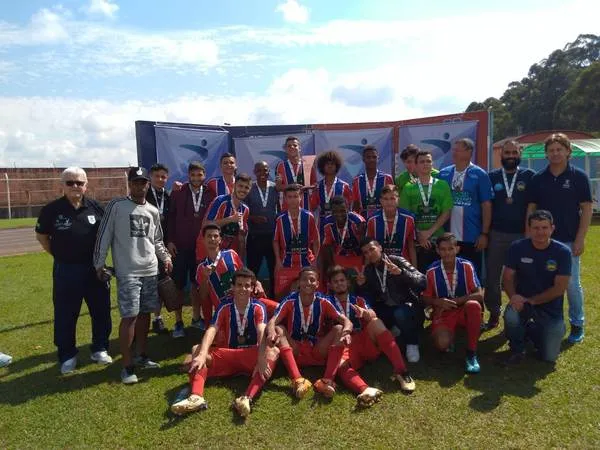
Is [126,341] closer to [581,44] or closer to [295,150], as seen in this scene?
[295,150]

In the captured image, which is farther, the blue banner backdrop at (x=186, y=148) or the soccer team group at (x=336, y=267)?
the blue banner backdrop at (x=186, y=148)

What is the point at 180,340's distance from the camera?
6.02m

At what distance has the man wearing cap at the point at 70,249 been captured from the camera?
4898 millimetres

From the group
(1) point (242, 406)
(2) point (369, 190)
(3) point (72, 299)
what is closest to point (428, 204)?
(2) point (369, 190)

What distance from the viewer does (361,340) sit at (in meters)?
4.91

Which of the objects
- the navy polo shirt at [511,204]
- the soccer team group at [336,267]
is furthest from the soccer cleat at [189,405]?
the navy polo shirt at [511,204]

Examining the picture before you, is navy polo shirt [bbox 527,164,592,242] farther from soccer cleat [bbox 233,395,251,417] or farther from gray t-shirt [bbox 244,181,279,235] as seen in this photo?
soccer cleat [bbox 233,395,251,417]

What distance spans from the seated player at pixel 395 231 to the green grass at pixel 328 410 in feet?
3.66

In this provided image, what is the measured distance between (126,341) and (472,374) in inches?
131

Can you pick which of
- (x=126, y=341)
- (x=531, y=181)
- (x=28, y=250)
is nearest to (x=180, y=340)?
(x=126, y=341)

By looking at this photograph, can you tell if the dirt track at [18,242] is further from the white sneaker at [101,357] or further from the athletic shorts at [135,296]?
the athletic shorts at [135,296]

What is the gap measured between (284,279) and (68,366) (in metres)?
2.46

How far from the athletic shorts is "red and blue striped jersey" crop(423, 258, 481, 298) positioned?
2.84m

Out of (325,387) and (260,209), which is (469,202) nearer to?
(260,209)
